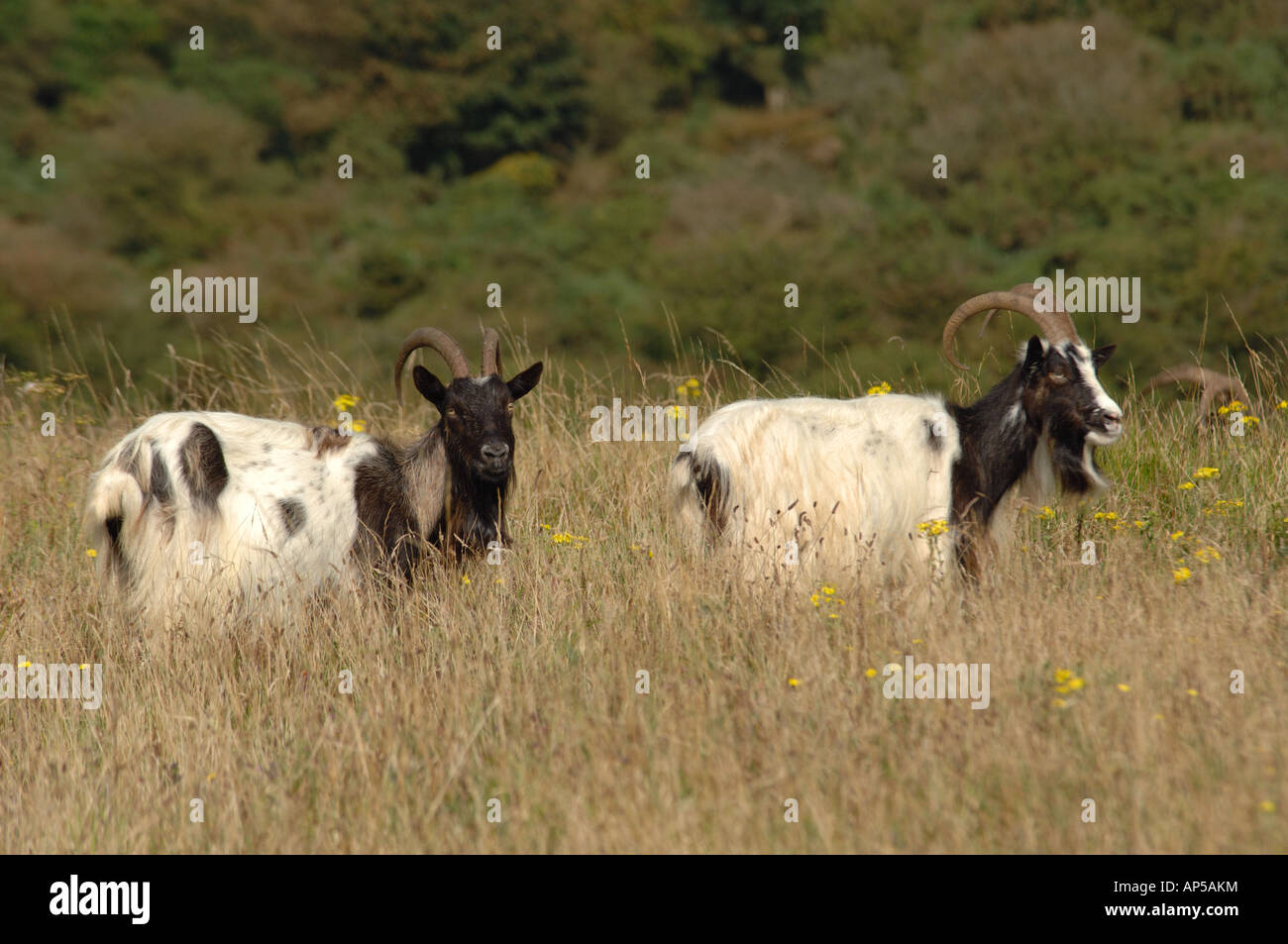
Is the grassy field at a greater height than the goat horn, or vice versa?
the goat horn

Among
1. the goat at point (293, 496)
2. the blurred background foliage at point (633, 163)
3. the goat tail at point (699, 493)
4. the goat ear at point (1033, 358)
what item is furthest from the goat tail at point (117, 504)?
the blurred background foliage at point (633, 163)

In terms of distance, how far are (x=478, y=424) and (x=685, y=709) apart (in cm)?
227

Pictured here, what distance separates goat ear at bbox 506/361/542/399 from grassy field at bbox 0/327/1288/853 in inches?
33.9

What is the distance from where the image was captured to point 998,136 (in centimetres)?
4131

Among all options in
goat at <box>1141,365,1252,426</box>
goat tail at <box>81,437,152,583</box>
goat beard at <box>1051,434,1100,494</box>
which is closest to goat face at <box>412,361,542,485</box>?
goat tail at <box>81,437,152,583</box>

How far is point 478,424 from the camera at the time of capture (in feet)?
23.7

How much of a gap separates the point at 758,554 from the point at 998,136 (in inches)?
1468

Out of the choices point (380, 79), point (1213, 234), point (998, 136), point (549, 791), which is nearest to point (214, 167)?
point (380, 79)

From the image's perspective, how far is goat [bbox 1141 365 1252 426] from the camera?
28.6 ft

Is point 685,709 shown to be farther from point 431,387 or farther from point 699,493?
point 431,387

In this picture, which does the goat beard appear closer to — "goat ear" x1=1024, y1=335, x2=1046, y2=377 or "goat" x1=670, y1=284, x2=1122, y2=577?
"goat" x1=670, y1=284, x2=1122, y2=577

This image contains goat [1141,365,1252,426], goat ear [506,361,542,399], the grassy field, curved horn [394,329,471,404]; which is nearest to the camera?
the grassy field

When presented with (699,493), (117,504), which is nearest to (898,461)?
(699,493)

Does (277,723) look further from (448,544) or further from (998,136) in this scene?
(998,136)
